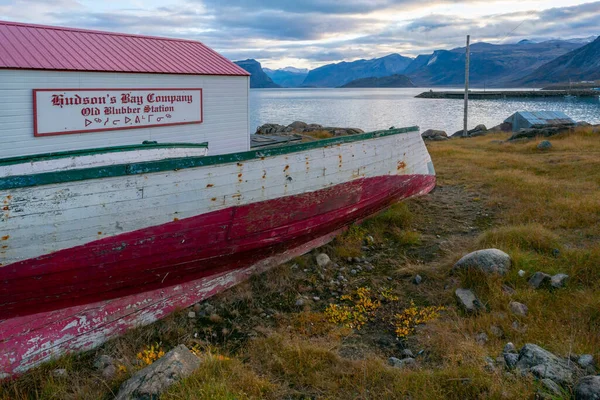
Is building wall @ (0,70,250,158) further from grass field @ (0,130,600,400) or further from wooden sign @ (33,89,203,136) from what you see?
grass field @ (0,130,600,400)

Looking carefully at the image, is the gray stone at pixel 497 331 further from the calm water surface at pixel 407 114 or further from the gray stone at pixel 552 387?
the calm water surface at pixel 407 114

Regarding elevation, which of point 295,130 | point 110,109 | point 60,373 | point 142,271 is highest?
point 110,109

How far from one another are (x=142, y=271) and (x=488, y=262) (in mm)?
3775

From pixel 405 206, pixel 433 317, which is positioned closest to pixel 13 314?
pixel 433 317

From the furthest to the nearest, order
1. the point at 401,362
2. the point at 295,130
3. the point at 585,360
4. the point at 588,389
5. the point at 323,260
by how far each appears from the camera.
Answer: the point at 295,130
the point at 323,260
the point at 401,362
the point at 585,360
the point at 588,389

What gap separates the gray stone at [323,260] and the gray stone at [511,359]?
9.68 ft

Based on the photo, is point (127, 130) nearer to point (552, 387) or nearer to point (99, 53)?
point (99, 53)

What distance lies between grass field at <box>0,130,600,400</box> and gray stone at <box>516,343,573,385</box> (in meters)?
0.13

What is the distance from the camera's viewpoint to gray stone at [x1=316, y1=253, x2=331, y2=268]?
6261 millimetres

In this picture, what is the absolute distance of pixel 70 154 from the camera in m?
5.81

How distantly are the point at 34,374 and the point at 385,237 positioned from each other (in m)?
4.83

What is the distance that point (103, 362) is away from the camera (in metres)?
4.30

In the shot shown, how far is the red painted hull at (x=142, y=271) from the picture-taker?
168 inches

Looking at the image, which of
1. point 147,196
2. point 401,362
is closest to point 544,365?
point 401,362
